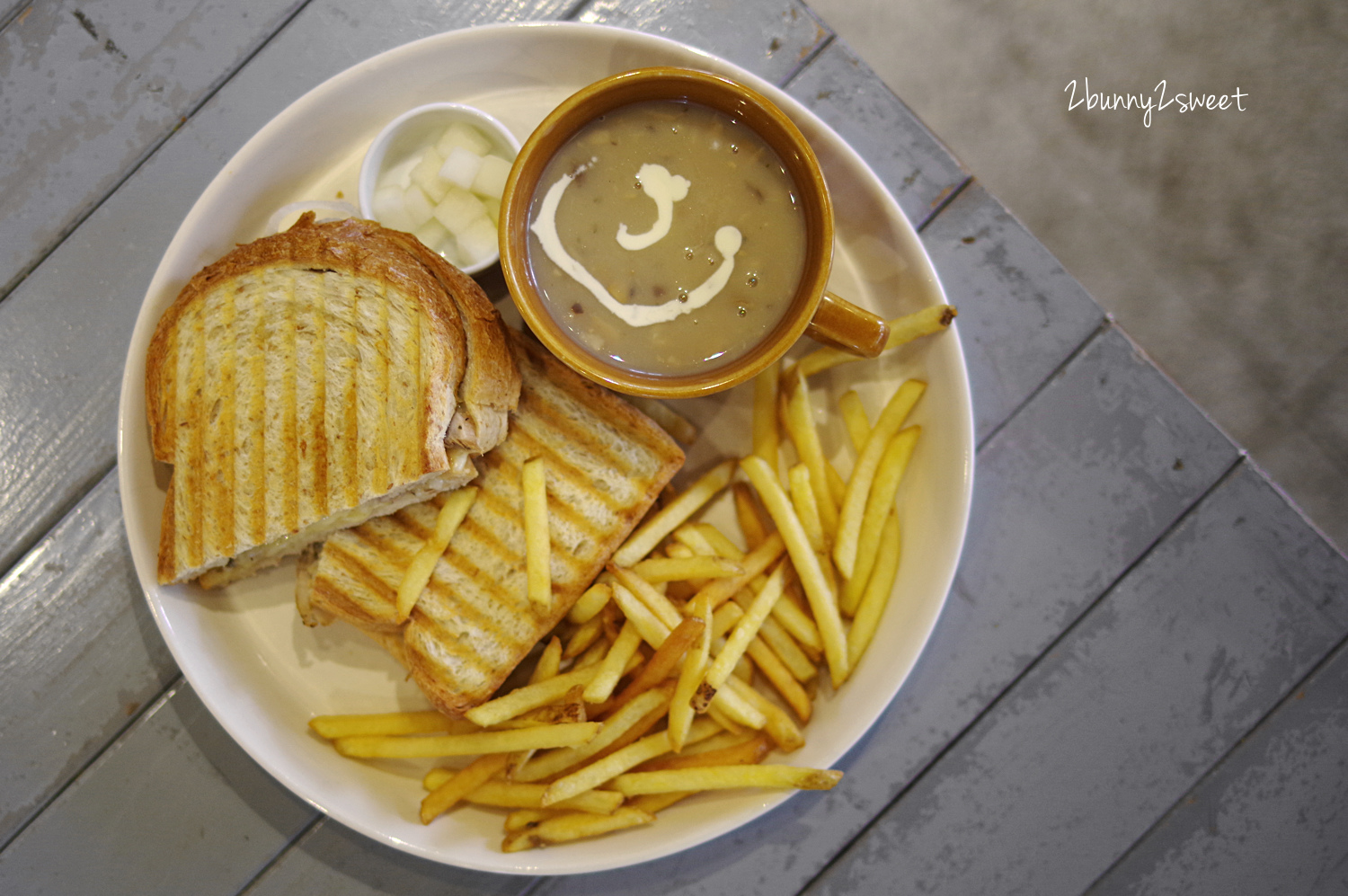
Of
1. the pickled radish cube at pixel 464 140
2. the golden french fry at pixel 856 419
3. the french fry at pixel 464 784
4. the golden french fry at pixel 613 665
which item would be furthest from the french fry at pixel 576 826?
the pickled radish cube at pixel 464 140

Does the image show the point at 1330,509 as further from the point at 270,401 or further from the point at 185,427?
the point at 185,427

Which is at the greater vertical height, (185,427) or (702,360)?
(702,360)

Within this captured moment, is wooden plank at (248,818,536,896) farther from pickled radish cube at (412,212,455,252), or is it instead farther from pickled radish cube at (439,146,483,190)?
pickled radish cube at (439,146,483,190)

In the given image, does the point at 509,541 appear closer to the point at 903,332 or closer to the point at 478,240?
A: the point at 478,240

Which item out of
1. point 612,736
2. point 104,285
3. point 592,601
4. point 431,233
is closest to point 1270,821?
point 612,736

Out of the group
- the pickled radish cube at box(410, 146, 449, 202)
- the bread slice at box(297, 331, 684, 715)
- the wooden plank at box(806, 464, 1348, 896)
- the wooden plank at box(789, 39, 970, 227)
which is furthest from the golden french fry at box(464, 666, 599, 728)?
the wooden plank at box(789, 39, 970, 227)

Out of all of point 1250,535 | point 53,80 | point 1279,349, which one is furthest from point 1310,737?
point 53,80
